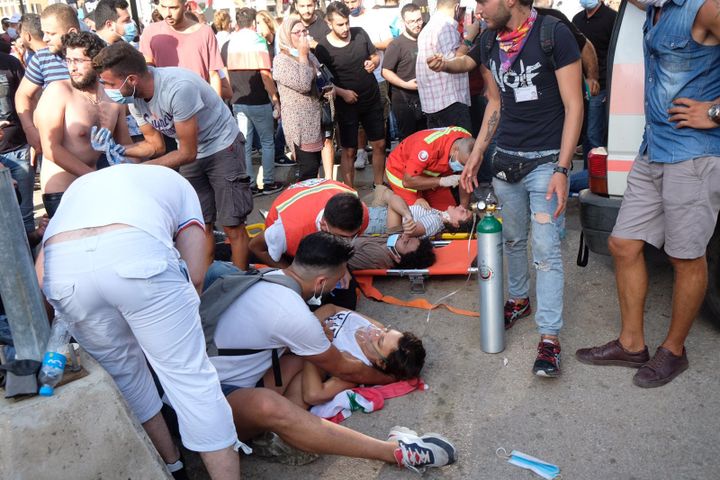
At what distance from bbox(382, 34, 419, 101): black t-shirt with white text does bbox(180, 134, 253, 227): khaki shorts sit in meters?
2.78

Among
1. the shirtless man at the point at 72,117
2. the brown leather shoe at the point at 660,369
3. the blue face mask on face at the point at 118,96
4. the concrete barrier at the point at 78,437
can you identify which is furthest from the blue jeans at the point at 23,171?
the brown leather shoe at the point at 660,369

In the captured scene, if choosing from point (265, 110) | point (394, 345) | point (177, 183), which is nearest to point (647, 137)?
point (394, 345)

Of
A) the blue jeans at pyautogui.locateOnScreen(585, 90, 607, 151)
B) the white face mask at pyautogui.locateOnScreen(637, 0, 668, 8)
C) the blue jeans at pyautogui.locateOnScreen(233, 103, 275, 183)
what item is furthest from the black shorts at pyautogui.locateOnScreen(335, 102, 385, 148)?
the white face mask at pyautogui.locateOnScreen(637, 0, 668, 8)

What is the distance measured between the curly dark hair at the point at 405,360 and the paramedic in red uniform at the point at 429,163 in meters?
2.17

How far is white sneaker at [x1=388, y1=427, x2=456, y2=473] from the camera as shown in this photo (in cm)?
276

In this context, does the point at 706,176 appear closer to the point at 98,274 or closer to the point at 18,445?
the point at 98,274

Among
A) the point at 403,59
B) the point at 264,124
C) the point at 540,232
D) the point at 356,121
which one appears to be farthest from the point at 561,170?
the point at 264,124

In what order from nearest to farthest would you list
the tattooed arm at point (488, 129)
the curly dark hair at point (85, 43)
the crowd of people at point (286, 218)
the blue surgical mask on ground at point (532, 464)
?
1. the crowd of people at point (286, 218)
2. the blue surgical mask on ground at point (532, 464)
3. the tattooed arm at point (488, 129)
4. the curly dark hair at point (85, 43)

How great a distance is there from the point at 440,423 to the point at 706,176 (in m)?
1.60

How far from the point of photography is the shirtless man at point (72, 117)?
3.88 metres

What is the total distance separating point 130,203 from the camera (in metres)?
2.25

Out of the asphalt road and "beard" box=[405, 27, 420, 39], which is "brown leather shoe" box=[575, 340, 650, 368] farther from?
"beard" box=[405, 27, 420, 39]

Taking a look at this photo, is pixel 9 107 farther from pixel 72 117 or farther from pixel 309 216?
pixel 309 216

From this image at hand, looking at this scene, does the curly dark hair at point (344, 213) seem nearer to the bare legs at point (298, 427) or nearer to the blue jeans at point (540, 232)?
the blue jeans at point (540, 232)
